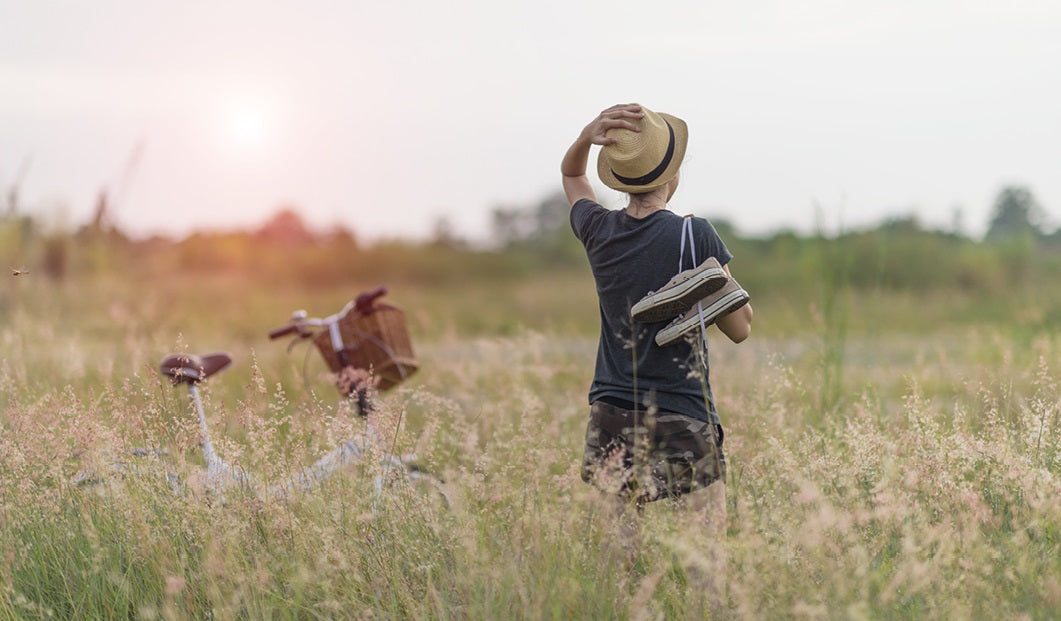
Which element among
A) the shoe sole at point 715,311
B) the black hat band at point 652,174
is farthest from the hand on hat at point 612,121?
the shoe sole at point 715,311

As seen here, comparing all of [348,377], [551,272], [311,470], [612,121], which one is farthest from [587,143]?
[551,272]

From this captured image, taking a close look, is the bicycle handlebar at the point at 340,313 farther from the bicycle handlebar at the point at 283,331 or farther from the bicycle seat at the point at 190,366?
the bicycle seat at the point at 190,366

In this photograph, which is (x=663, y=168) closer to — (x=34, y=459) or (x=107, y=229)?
(x=34, y=459)

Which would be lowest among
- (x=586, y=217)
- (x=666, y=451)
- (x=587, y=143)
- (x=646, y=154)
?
(x=666, y=451)

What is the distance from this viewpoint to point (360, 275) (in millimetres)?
27297

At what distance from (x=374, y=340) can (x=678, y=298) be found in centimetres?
221

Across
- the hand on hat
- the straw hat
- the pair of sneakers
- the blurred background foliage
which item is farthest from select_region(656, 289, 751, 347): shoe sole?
the blurred background foliage

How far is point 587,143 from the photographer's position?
3.67 meters

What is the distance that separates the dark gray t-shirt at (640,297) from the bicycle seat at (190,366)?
1492 millimetres

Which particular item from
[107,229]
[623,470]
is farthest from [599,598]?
[107,229]

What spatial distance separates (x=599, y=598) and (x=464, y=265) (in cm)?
2341

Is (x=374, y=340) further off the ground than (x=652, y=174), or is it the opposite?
(x=652, y=174)

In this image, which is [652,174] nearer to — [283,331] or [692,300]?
[692,300]

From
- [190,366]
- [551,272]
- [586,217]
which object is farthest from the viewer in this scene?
[551,272]
